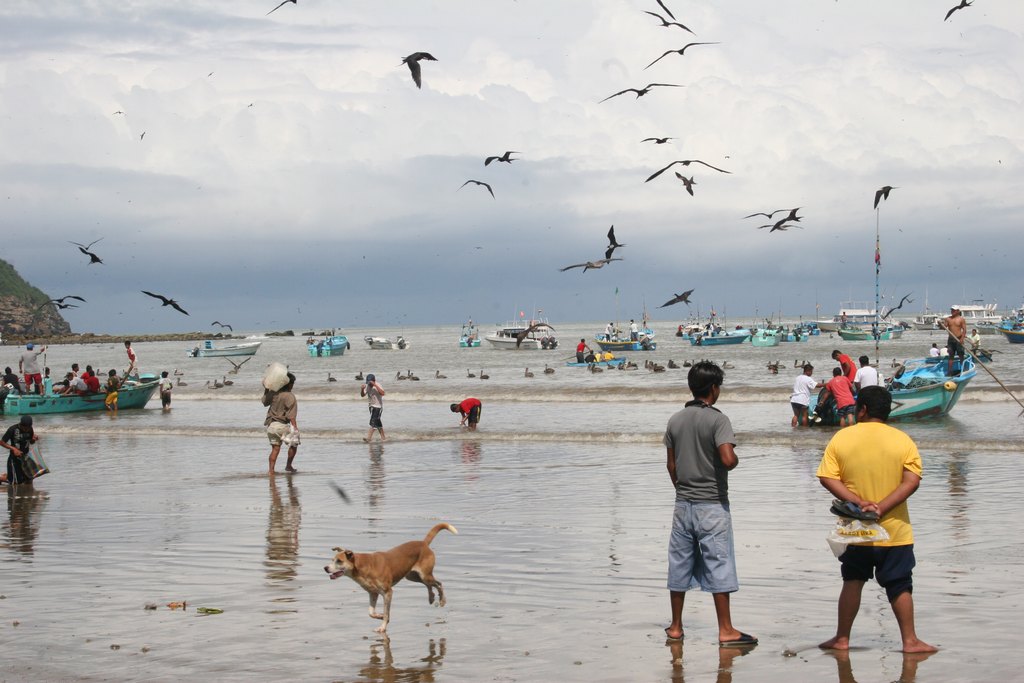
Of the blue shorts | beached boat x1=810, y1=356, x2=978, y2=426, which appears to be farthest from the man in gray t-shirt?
beached boat x1=810, y1=356, x2=978, y2=426

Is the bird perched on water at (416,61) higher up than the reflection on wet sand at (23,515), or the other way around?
the bird perched on water at (416,61)

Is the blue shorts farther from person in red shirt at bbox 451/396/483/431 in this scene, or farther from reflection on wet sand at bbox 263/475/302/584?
person in red shirt at bbox 451/396/483/431

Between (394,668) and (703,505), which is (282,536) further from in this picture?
(703,505)

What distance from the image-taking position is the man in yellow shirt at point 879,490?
247 inches

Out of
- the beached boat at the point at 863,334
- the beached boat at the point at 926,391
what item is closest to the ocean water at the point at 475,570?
the beached boat at the point at 926,391

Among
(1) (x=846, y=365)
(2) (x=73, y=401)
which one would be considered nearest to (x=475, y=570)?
(1) (x=846, y=365)

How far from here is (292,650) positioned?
6.94 m

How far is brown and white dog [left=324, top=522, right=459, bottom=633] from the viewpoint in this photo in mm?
7309

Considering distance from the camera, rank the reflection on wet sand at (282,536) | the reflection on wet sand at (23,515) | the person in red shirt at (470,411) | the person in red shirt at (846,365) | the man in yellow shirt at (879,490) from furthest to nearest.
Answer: the person in red shirt at (470,411), the person in red shirt at (846,365), the reflection on wet sand at (23,515), the reflection on wet sand at (282,536), the man in yellow shirt at (879,490)

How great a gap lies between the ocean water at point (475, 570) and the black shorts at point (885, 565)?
1.61ft

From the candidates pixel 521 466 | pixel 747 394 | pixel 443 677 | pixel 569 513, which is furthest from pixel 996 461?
pixel 747 394

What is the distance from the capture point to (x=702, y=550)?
6848mm

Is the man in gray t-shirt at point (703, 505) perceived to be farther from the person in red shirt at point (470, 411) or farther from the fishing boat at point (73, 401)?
the fishing boat at point (73, 401)

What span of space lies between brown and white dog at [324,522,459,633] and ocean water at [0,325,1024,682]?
0.21 m
